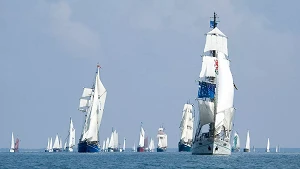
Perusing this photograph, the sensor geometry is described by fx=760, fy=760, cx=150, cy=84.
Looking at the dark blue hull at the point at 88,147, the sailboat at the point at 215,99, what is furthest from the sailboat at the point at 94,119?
the sailboat at the point at 215,99

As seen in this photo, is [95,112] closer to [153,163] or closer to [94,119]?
[94,119]

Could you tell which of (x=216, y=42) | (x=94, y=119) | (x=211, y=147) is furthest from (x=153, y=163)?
(x=94, y=119)

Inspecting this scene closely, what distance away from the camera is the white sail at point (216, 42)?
14338 centimetres

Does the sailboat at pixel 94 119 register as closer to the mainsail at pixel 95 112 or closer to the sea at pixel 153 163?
the mainsail at pixel 95 112

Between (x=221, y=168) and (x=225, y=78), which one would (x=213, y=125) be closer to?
(x=225, y=78)

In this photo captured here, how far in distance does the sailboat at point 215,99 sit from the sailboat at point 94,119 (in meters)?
27.1

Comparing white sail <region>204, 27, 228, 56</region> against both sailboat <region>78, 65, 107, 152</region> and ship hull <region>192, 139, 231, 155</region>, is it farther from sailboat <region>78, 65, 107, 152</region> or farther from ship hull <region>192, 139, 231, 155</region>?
sailboat <region>78, 65, 107, 152</region>

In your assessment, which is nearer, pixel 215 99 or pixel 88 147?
pixel 215 99

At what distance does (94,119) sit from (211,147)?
129 ft

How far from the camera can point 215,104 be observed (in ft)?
444

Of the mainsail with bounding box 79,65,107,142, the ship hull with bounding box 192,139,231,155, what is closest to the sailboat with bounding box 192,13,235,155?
the ship hull with bounding box 192,139,231,155

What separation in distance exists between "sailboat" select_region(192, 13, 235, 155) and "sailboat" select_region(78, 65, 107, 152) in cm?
2709

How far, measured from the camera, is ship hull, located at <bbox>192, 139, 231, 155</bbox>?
129 m

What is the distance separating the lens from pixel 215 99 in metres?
135
